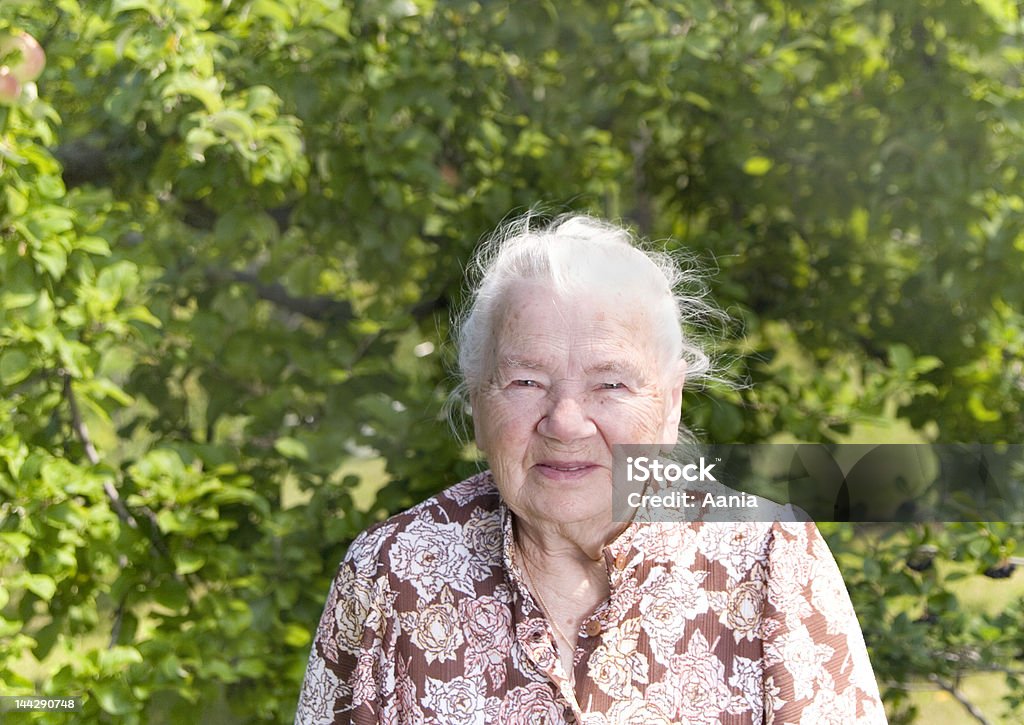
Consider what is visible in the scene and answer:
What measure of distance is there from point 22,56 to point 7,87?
6 cm

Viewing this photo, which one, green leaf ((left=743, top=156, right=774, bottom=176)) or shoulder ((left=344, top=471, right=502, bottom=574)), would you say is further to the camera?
green leaf ((left=743, top=156, right=774, bottom=176))

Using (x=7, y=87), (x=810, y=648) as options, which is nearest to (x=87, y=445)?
(x=7, y=87)

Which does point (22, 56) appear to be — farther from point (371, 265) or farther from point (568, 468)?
point (568, 468)

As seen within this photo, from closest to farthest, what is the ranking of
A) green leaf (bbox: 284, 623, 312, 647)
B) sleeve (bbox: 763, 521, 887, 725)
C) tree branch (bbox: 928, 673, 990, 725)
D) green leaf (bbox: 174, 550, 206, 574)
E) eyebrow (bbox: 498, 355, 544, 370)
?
sleeve (bbox: 763, 521, 887, 725)
eyebrow (bbox: 498, 355, 544, 370)
green leaf (bbox: 174, 550, 206, 574)
green leaf (bbox: 284, 623, 312, 647)
tree branch (bbox: 928, 673, 990, 725)

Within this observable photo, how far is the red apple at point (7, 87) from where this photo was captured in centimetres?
179

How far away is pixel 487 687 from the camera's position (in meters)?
1.42

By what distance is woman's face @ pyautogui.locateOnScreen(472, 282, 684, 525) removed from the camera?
1.44m

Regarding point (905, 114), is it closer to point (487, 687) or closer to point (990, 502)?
point (990, 502)

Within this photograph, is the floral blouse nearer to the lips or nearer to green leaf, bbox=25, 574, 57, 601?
the lips

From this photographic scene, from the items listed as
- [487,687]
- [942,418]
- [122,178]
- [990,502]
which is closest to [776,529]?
[487,687]

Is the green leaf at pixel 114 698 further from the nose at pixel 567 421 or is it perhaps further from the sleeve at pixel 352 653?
the nose at pixel 567 421

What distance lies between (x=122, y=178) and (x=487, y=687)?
1.72 m

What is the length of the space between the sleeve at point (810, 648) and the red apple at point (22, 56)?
150 cm

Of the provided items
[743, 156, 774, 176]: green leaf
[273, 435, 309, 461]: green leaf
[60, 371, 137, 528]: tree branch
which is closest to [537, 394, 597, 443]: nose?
[273, 435, 309, 461]: green leaf
